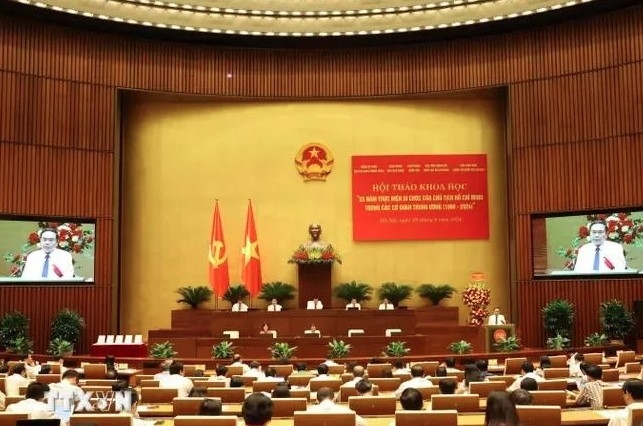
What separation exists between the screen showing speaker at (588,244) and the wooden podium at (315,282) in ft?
14.1

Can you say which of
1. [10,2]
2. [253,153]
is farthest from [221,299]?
[10,2]

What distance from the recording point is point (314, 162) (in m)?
16.9

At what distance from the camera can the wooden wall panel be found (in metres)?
14.5

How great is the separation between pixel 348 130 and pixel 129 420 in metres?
13.0

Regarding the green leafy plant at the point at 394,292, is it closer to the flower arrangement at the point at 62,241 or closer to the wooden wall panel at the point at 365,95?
the wooden wall panel at the point at 365,95

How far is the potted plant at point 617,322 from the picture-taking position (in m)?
13.5

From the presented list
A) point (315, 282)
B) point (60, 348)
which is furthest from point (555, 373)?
point (60, 348)

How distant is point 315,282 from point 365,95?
431 centimetres

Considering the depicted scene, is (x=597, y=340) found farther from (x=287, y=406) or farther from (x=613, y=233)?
(x=287, y=406)

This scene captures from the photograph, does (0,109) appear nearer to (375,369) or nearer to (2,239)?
(2,239)

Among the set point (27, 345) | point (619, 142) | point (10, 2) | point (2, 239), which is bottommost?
point (27, 345)

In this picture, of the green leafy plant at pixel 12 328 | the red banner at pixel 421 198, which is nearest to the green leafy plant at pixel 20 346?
the green leafy plant at pixel 12 328

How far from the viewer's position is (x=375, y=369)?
8961mm

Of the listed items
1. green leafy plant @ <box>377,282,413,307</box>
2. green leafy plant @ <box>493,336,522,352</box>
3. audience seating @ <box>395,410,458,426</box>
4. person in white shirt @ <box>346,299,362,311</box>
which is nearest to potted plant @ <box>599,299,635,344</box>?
green leafy plant @ <box>493,336,522,352</box>
